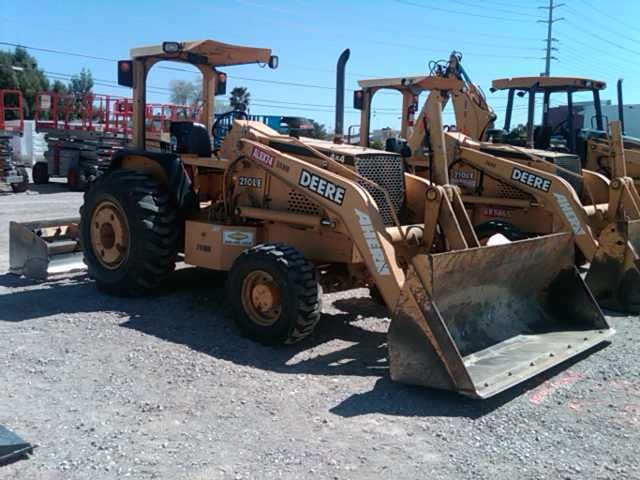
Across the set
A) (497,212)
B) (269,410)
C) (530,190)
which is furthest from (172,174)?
(497,212)

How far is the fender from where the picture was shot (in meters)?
7.54

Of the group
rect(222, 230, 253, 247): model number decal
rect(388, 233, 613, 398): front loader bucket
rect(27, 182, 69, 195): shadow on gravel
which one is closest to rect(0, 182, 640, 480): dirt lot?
rect(388, 233, 613, 398): front loader bucket

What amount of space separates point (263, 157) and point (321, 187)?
2.84 feet

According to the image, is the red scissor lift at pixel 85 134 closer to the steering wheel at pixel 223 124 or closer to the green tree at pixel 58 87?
the steering wheel at pixel 223 124

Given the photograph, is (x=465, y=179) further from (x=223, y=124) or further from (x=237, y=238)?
(x=237, y=238)

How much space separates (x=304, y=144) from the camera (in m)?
6.79

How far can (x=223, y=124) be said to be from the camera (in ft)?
25.9

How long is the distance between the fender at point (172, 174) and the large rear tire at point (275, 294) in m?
1.64

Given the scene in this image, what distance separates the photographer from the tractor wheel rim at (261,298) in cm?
598

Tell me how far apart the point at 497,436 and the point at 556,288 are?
2522mm

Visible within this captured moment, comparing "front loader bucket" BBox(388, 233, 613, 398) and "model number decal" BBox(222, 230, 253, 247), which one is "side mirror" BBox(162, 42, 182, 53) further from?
"front loader bucket" BBox(388, 233, 613, 398)

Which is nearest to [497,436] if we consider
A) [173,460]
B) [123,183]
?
[173,460]

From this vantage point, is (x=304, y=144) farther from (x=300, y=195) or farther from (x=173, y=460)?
(x=173, y=460)

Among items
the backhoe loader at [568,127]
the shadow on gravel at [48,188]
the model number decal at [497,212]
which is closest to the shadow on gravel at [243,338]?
the model number decal at [497,212]
